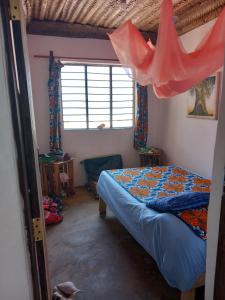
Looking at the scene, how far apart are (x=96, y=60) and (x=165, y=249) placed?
3.34 metres

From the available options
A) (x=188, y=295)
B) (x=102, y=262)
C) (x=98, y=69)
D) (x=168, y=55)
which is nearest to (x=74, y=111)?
(x=98, y=69)

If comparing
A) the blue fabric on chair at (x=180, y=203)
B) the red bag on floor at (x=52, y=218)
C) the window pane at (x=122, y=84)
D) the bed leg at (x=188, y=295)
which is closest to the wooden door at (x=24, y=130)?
the bed leg at (x=188, y=295)

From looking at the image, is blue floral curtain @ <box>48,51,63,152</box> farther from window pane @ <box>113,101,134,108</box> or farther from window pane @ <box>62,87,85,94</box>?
window pane @ <box>113,101,134,108</box>

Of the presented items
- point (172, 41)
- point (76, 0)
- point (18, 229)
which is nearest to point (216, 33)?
point (172, 41)

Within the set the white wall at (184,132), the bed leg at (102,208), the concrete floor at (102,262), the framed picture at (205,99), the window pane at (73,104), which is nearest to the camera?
the concrete floor at (102,262)

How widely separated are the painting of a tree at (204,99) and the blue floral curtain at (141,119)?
96 cm

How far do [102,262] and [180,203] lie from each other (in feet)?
3.15

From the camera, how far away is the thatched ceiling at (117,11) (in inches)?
118

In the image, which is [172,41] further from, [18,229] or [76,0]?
[18,229]

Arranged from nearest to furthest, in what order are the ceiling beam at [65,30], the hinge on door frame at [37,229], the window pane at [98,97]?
1. the hinge on door frame at [37,229]
2. the ceiling beam at [65,30]
3. the window pane at [98,97]

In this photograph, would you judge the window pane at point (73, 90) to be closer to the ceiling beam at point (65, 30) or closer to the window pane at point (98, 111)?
the window pane at point (98, 111)

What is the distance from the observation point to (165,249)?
1745 mm

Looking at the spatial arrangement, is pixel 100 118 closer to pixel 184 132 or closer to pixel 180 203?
pixel 184 132

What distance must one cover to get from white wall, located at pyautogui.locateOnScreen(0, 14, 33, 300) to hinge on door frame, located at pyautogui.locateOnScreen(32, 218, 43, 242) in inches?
2.5
